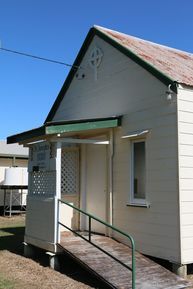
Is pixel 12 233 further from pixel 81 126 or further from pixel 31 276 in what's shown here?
pixel 81 126

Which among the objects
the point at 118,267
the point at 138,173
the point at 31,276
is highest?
the point at 138,173

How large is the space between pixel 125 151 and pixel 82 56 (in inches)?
156

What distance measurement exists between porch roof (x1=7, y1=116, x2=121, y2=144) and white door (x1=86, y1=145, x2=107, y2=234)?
3.28 ft

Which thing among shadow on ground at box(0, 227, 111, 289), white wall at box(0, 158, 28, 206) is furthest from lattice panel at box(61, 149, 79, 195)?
white wall at box(0, 158, 28, 206)

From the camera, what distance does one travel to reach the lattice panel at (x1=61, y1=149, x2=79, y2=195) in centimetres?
1118

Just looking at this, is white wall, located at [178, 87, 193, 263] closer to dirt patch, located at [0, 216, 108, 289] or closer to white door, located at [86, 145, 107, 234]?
dirt patch, located at [0, 216, 108, 289]

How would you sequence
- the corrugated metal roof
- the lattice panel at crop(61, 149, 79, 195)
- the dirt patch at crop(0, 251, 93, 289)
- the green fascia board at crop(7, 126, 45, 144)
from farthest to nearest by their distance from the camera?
the lattice panel at crop(61, 149, 79, 195) → the green fascia board at crop(7, 126, 45, 144) → the corrugated metal roof → the dirt patch at crop(0, 251, 93, 289)

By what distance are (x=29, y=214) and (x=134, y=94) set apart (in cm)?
401

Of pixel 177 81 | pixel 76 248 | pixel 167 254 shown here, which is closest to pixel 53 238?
pixel 76 248

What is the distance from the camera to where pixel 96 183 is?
436 inches

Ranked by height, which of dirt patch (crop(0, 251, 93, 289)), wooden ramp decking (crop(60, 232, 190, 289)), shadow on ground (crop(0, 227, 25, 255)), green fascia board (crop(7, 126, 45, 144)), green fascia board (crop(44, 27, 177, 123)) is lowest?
dirt patch (crop(0, 251, 93, 289))

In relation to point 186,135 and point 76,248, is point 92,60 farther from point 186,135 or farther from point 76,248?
point 76,248

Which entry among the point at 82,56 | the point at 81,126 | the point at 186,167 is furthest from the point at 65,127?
the point at 82,56

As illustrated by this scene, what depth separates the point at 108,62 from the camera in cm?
1127
